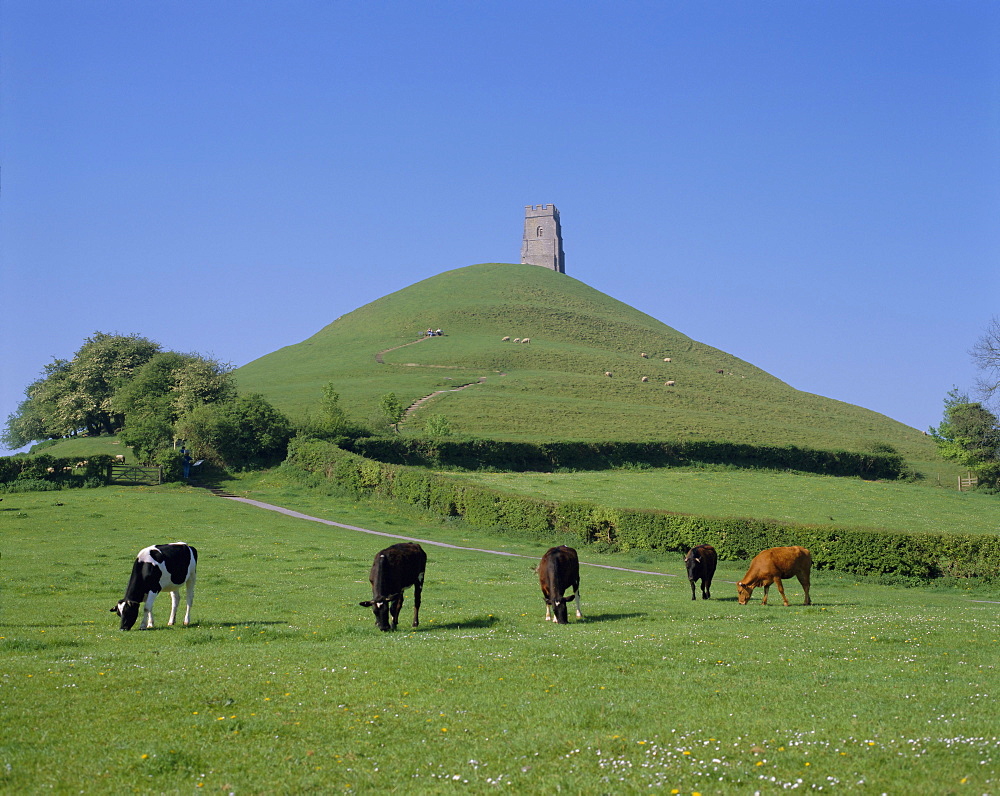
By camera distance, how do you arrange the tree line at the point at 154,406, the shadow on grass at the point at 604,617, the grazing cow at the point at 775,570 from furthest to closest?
1. the tree line at the point at 154,406
2. the grazing cow at the point at 775,570
3. the shadow on grass at the point at 604,617

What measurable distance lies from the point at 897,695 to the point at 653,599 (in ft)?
44.5

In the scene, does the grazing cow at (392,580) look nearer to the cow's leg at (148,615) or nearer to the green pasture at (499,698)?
the green pasture at (499,698)

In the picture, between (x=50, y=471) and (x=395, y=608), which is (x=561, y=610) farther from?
(x=50, y=471)

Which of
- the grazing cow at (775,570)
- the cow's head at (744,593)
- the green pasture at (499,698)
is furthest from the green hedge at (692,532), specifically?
the cow's head at (744,593)

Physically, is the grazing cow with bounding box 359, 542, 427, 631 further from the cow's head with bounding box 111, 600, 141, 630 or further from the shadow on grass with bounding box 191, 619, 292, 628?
the cow's head with bounding box 111, 600, 141, 630

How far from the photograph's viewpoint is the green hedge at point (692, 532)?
31.9 metres

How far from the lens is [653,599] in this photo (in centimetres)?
2450

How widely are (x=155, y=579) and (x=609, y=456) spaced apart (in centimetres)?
6360

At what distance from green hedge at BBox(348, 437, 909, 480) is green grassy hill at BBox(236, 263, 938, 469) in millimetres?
6373

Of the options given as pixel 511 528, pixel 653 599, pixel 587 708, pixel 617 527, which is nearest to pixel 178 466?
pixel 511 528

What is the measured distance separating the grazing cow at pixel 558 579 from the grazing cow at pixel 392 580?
306cm

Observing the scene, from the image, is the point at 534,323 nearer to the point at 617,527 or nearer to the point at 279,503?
the point at 279,503

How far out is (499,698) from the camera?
11219mm

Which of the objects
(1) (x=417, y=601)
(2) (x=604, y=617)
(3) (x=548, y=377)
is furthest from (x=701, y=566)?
(3) (x=548, y=377)
